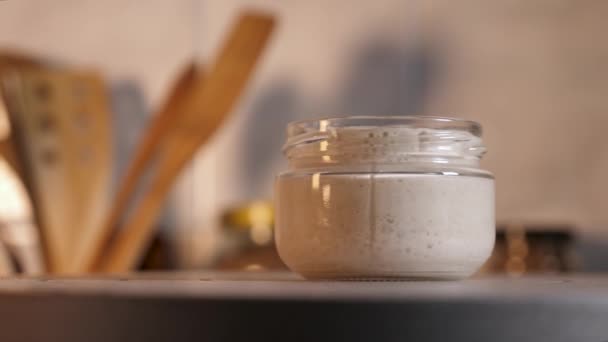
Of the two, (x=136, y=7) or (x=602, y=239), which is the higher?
(x=136, y=7)

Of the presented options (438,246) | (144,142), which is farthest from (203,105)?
(438,246)

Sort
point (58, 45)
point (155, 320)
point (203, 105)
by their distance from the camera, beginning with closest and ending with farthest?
1. point (155, 320)
2. point (203, 105)
3. point (58, 45)

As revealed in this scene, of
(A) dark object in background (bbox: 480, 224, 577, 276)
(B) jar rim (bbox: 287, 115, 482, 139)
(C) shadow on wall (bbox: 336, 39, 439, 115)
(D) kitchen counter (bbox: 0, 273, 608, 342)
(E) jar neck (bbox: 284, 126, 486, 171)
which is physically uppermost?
(C) shadow on wall (bbox: 336, 39, 439, 115)

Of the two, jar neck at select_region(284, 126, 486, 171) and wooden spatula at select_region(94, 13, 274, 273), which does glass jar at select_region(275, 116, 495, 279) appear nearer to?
jar neck at select_region(284, 126, 486, 171)

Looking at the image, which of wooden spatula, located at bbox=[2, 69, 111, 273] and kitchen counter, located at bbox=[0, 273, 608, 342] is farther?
wooden spatula, located at bbox=[2, 69, 111, 273]

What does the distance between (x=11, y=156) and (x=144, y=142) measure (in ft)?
0.32

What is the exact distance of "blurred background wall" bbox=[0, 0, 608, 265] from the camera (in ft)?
2.19

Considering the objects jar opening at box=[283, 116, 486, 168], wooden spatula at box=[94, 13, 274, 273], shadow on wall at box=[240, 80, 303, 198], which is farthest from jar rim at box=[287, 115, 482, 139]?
shadow on wall at box=[240, 80, 303, 198]

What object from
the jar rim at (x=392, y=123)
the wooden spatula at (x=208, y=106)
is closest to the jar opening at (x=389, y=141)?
the jar rim at (x=392, y=123)

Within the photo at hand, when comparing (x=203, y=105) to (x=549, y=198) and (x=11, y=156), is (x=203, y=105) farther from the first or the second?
(x=549, y=198)

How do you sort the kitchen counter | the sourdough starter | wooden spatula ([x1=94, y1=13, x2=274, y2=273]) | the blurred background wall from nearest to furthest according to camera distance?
the kitchen counter → the sourdough starter → wooden spatula ([x1=94, y1=13, x2=274, y2=273]) → the blurred background wall

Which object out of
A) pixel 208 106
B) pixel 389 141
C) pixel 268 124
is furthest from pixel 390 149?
pixel 268 124

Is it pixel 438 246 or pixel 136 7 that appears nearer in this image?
pixel 438 246

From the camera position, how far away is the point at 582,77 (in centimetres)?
67
